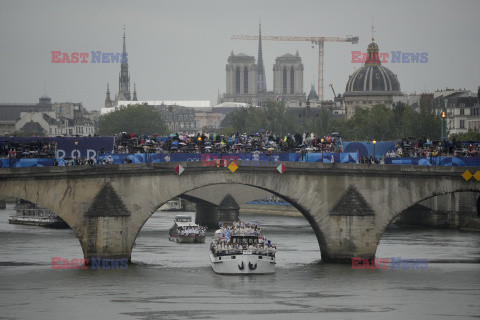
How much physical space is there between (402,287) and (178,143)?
21167 mm

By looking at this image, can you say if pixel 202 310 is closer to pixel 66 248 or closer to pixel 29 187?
pixel 29 187

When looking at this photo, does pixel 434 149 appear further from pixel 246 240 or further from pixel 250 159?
pixel 246 240

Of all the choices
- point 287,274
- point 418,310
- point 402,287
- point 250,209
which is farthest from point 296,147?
point 250,209

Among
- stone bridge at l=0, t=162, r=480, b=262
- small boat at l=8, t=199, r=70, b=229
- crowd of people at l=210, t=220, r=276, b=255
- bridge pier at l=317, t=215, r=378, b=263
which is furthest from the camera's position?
small boat at l=8, t=199, r=70, b=229

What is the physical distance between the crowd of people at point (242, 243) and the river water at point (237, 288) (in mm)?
1730

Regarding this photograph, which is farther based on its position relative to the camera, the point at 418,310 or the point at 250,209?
the point at 250,209

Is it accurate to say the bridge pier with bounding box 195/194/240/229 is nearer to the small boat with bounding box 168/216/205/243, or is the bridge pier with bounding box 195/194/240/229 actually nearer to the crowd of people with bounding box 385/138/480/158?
the small boat with bounding box 168/216/205/243

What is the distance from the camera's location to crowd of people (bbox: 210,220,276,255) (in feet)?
254

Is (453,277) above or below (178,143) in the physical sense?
below

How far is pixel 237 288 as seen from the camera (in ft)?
233

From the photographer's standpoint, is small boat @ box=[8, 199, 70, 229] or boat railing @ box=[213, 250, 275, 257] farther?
small boat @ box=[8, 199, 70, 229]

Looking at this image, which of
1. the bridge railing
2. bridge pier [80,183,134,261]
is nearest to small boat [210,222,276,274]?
the bridge railing

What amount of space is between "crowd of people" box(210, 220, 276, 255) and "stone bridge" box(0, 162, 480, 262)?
9.89 ft

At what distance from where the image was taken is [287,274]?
252ft
